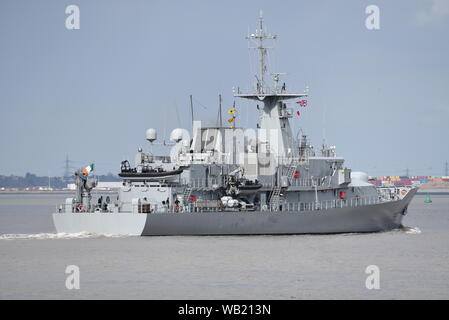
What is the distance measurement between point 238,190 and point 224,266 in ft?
39.3

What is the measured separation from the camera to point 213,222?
4644 cm

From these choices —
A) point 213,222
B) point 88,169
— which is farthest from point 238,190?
point 88,169

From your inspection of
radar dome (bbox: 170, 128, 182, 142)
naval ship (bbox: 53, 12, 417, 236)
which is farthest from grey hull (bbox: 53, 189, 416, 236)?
radar dome (bbox: 170, 128, 182, 142)

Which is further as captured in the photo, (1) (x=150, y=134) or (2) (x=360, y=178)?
(2) (x=360, y=178)

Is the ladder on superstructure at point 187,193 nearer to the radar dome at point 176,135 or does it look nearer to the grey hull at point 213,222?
the grey hull at point 213,222

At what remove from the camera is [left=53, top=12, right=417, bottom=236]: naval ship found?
4656cm

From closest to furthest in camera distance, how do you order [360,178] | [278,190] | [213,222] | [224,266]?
[224,266] → [213,222] → [278,190] → [360,178]

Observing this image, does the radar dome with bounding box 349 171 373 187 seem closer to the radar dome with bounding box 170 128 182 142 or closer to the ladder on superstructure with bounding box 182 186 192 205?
the radar dome with bounding box 170 128 182 142

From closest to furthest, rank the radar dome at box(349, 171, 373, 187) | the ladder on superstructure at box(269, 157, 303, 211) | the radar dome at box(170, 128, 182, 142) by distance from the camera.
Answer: the ladder on superstructure at box(269, 157, 303, 211) → the radar dome at box(170, 128, 182, 142) → the radar dome at box(349, 171, 373, 187)

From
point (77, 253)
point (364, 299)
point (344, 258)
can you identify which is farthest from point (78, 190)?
point (364, 299)

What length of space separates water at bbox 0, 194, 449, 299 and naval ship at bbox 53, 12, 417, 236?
0.83 m

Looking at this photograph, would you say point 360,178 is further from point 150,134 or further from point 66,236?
point 66,236

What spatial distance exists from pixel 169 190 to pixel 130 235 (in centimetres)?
322
